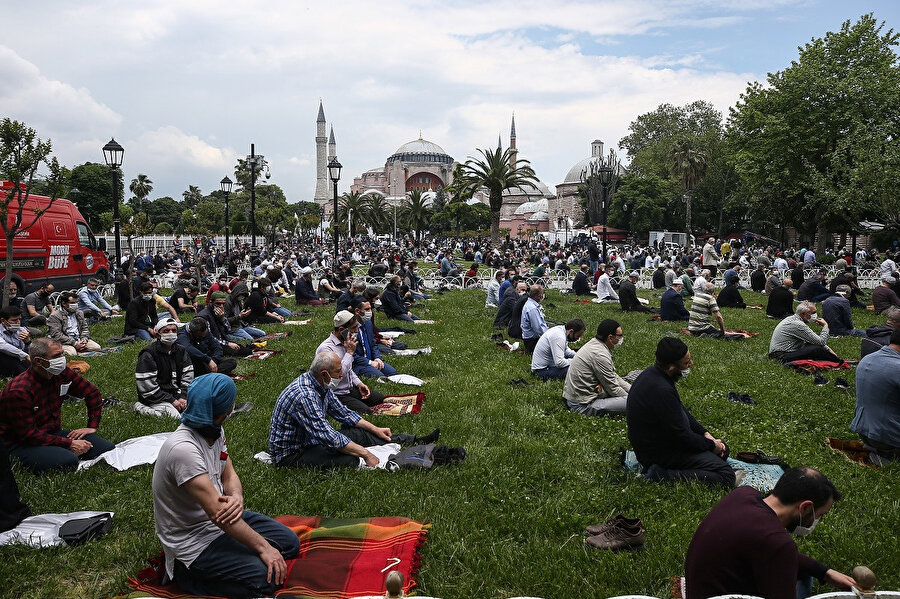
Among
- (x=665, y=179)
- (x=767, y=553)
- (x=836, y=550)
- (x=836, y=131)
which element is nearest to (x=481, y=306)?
(x=836, y=550)

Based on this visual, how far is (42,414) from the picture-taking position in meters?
4.98

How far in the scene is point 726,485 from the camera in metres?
4.66

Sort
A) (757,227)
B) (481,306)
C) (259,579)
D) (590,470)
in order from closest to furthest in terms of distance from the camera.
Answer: (259,579)
(590,470)
(481,306)
(757,227)

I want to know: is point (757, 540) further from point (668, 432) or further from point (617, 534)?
point (668, 432)

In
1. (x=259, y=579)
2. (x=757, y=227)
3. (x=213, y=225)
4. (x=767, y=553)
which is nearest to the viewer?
(x=767, y=553)

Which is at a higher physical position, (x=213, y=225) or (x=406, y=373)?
(x=213, y=225)

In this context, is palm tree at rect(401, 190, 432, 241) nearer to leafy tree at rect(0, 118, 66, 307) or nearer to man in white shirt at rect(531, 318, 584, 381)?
leafy tree at rect(0, 118, 66, 307)

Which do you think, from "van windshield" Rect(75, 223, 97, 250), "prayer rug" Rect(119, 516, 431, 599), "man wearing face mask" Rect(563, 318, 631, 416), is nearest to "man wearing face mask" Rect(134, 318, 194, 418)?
"prayer rug" Rect(119, 516, 431, 599)

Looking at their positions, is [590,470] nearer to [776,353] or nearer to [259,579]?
[259,579]

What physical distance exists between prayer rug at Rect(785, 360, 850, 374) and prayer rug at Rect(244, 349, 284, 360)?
8308mm

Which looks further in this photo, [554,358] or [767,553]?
[554,358]

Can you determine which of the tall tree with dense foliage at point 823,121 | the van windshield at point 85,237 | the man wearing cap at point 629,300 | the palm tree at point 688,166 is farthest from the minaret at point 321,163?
the man wearing cap at point 629,300

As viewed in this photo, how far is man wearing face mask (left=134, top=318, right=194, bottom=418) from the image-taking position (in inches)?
254

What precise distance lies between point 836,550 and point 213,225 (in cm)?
6957
